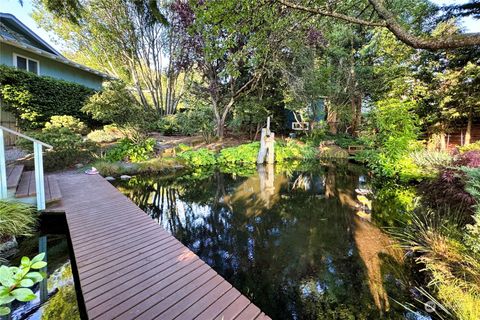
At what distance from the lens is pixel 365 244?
402cm

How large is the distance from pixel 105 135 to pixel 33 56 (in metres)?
5.05

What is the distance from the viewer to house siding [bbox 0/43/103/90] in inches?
370

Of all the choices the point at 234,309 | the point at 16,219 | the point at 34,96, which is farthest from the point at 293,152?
the point at 34,96

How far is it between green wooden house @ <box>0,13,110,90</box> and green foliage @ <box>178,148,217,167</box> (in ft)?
21.9

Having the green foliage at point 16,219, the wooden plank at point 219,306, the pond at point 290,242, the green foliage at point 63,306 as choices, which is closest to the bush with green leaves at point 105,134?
the pond at point 290,242

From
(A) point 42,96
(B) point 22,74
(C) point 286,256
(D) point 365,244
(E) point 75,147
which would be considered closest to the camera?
(C) point 286,256

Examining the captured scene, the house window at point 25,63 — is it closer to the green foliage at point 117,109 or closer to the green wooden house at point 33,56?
the green wooden house at point 33,56

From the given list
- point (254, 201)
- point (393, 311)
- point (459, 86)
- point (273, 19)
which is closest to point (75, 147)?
point (254, 201)

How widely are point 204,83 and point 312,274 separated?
41.7ft

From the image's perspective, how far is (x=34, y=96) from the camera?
9.66 meters

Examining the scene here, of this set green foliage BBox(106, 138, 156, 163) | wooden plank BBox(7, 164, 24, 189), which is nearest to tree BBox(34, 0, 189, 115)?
green foliage BBox(106, 138, 156, 163)

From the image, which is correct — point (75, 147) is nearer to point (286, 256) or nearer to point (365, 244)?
point (286, 256)

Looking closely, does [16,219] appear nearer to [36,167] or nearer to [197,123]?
[36,167]

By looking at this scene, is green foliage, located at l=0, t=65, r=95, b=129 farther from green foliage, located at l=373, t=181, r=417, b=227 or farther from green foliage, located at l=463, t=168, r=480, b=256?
green foliage, located at l=463, t=168, r=480, b=256
